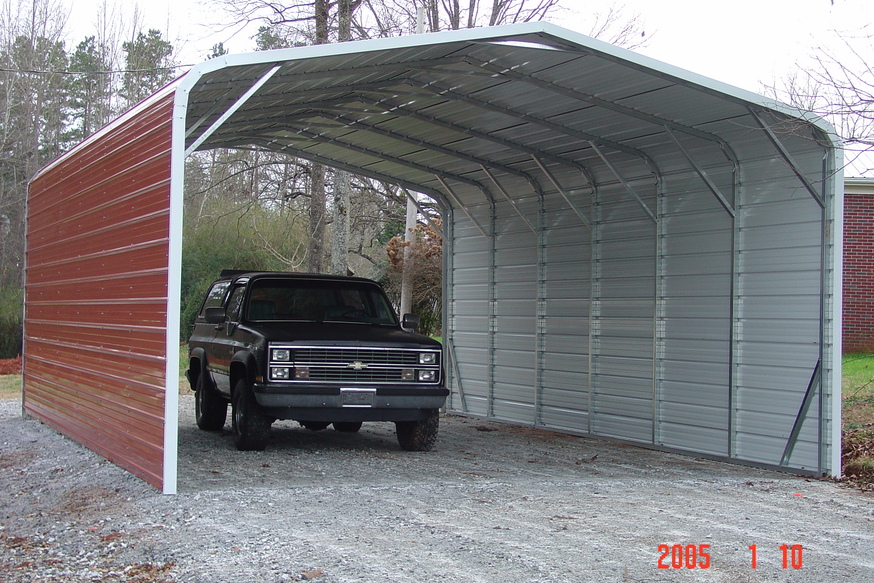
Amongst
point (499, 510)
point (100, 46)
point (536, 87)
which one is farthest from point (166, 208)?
point (100, 46)

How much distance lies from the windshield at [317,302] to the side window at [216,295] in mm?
1217

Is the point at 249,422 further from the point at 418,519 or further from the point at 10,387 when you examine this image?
the point at 10,387

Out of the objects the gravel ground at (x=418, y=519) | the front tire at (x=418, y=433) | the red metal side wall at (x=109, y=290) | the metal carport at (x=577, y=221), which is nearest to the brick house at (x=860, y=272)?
the metal carport at (x=577, y=221)

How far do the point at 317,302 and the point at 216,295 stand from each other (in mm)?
2080

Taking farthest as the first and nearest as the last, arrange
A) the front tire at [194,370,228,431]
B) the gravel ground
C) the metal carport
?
the front tire at [194,370,228,431], the metal carport, the gravel ground

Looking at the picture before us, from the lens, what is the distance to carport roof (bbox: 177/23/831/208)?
323 inches

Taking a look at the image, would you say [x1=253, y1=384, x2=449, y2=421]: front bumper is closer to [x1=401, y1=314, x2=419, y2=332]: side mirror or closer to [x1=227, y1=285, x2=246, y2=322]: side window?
[x1=401, y1=314, x2=419, y2=332]: side mirror

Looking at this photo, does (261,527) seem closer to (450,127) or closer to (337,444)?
(337,444)

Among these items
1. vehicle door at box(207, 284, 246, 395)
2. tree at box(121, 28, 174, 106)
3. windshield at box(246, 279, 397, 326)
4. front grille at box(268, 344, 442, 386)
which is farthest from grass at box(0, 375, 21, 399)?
tree at box(121, 28, 174, 106)

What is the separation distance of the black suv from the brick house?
46.5 ft

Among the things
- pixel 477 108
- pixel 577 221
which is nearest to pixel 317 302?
pixel 477 108

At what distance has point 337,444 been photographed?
10922 millimetres

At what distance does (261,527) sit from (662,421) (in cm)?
627

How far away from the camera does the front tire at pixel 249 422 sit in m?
9.64
